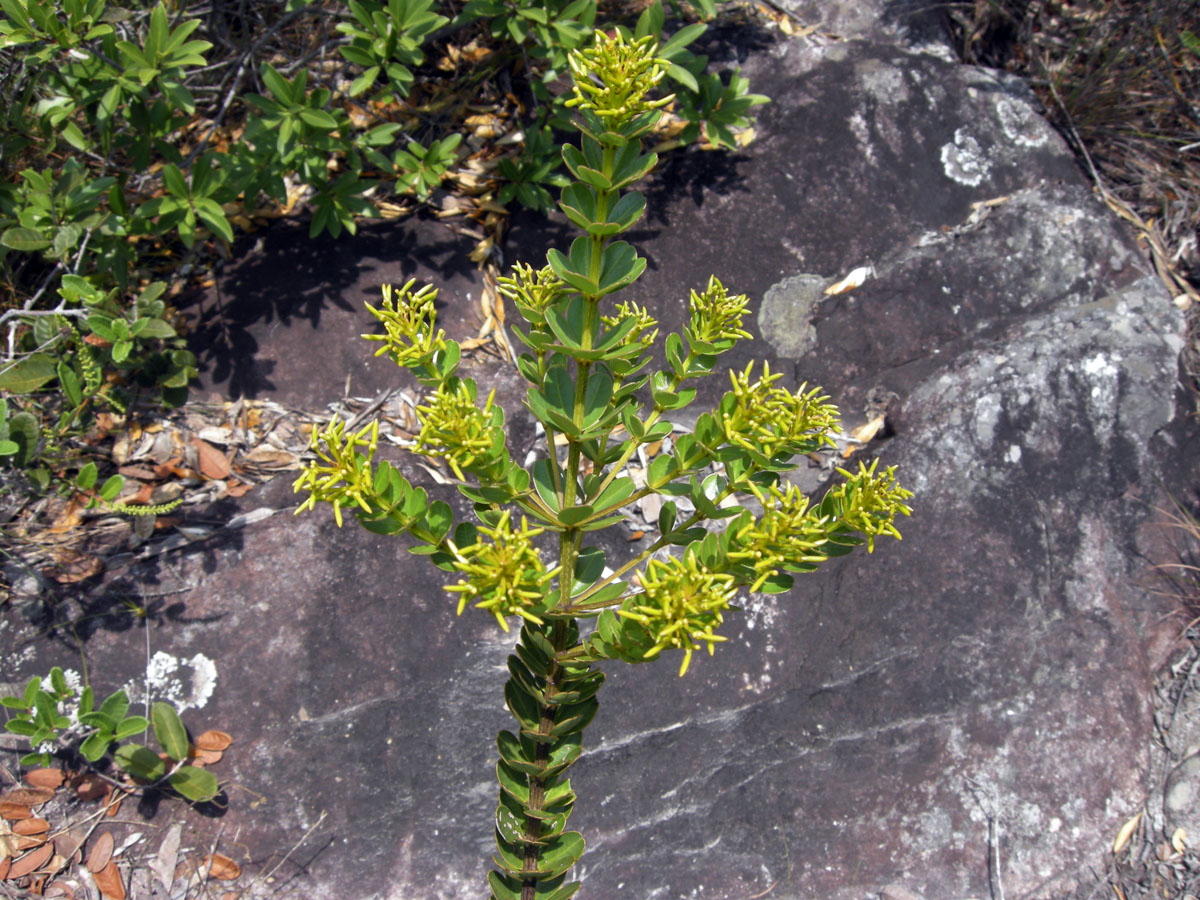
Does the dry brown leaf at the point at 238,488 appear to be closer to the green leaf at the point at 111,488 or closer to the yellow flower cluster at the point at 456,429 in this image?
the green leaf at the point at 111,488

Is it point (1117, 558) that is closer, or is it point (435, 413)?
point (435, 413)

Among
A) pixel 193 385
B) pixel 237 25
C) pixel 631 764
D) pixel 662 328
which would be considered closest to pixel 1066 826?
pixel 631 764

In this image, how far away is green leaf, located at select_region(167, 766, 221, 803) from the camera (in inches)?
95.0

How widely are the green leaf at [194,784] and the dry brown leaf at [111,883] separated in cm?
28

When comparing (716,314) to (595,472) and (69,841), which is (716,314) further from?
(69,841)

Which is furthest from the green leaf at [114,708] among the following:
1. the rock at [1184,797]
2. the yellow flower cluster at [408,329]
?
the rock at [1184,797]

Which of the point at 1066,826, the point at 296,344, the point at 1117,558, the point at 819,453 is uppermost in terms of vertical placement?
the point at 296,344

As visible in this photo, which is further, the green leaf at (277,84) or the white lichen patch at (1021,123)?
the white lichen patch at (1021,123)

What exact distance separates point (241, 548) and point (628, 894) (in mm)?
1693

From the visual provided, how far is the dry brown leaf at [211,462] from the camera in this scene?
2.94 metres

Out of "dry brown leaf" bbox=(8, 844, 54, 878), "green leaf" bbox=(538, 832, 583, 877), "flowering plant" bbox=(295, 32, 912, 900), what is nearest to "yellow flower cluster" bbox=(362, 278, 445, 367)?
"flowering plant" bbox=(295, 32, 912, 900)

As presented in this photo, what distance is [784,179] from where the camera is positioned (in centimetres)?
351

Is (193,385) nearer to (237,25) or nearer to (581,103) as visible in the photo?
(237,25)

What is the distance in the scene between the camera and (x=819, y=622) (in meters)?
2.78
